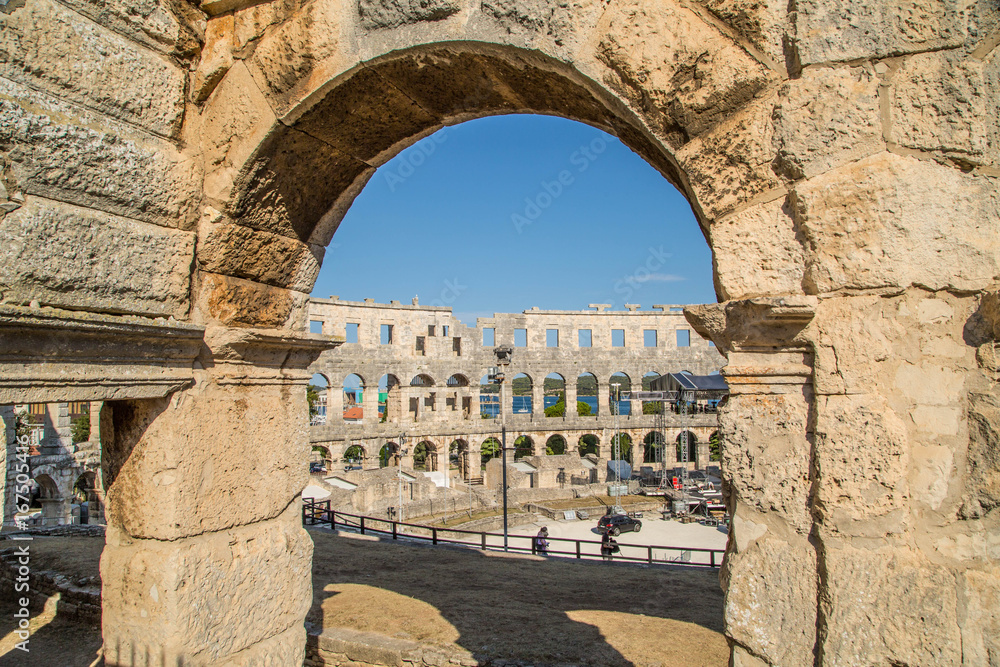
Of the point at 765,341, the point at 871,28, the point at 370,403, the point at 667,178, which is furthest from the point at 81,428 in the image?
the point at 871,28

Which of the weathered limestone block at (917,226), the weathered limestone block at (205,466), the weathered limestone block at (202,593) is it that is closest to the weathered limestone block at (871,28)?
the weathered limestone block at (917,226)

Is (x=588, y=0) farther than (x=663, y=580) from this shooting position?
No

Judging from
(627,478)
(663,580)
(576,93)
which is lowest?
(627,478)

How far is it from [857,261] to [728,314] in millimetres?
390

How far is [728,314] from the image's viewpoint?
1.96m

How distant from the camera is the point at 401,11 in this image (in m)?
2.35

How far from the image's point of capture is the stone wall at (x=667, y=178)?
1757 mm

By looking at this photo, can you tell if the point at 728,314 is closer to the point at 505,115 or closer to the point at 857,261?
the point at 857,261

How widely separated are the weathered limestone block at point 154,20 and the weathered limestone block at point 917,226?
2.75 m

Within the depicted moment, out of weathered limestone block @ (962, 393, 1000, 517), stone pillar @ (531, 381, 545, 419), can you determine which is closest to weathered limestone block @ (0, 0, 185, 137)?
weathered limestone block @ (962, 393, 1000, 517)

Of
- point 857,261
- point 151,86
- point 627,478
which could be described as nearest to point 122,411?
point 151,86

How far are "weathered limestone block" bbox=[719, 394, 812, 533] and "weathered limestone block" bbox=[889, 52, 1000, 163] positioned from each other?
0.84 meters

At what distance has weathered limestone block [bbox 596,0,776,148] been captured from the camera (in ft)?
6.46

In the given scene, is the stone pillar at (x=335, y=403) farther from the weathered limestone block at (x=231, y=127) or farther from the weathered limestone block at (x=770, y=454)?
the weathered limestone block at (x=770, y=454)
